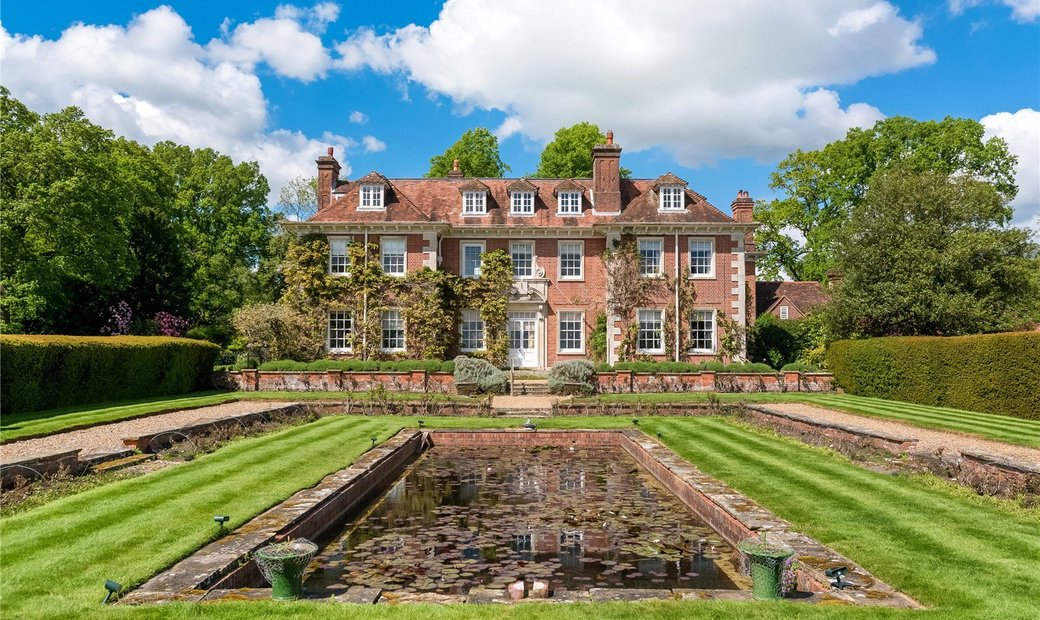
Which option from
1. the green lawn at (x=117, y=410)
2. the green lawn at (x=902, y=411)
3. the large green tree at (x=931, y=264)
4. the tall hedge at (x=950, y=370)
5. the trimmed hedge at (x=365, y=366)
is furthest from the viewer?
the trimmed hedge at (x=365, y=366)

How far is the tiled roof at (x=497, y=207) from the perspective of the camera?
30.8m

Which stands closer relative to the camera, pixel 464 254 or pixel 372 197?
pixel 372 197

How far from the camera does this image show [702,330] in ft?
101

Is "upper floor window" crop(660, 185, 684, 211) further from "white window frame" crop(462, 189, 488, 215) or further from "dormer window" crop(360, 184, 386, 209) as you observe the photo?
"dormer window" crop(360, 184, 386, 209)

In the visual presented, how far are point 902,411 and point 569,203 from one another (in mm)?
17719

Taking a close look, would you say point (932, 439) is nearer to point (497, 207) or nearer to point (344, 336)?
point (497, 207)

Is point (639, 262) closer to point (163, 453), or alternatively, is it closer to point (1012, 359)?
point (1012, 359)

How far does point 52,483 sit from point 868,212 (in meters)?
28.9

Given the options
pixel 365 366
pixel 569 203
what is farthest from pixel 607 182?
pixel 365 366

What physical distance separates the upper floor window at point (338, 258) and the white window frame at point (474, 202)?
5.90 meters

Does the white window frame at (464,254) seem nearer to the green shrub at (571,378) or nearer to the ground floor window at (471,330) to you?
the ground floor window at (471,330)

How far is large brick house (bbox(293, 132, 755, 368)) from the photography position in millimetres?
30500

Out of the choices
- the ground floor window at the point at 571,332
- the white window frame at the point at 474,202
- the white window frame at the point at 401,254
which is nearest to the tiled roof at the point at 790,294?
the ground floor window at the point at 571,332

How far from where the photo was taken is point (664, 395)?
23.6 meters
